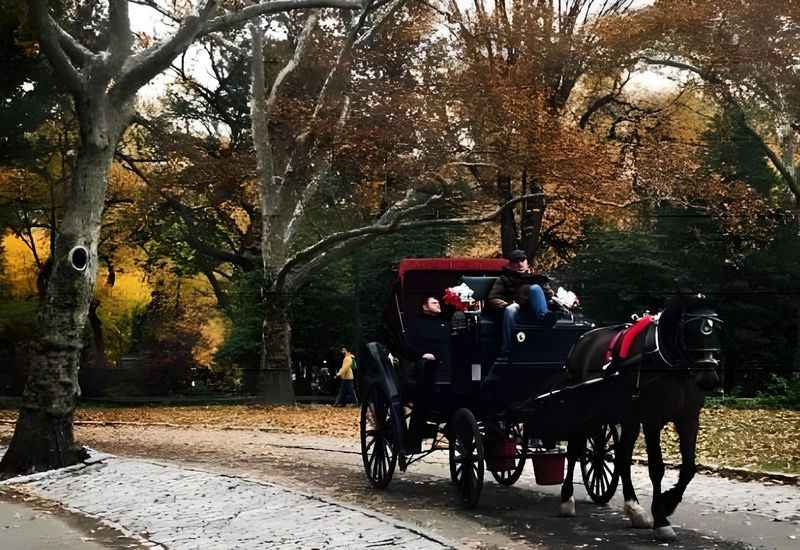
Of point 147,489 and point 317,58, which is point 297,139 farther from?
point 147,489

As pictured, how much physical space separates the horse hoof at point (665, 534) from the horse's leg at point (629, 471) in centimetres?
49

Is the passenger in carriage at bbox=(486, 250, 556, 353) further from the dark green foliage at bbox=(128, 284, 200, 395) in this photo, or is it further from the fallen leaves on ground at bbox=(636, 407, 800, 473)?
the dark green foliage at bbox=(128, 284, 200, 395)

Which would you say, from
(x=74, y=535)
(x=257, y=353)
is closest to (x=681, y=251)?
(x=257, y=353)

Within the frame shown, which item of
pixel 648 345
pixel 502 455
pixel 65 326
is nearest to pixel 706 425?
pixel 502 455

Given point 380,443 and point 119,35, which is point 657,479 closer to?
point 380,443

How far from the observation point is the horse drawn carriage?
11.5 m

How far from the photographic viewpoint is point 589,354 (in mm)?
11039

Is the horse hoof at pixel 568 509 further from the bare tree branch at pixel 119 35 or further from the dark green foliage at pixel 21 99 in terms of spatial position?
the dark green foliage at pixel 21 99

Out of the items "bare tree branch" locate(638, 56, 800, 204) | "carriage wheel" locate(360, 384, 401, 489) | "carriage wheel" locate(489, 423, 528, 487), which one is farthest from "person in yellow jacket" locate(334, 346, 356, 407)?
"carriage wheel" locate(489, 423, 528, 487)

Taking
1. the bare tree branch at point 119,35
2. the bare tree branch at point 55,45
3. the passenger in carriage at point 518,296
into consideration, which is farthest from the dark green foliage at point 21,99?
the passenger in carriage at point 518,296

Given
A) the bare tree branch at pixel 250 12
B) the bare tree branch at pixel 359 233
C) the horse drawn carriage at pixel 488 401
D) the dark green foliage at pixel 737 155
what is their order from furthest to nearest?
the dark green foliage at pixel 737 155 < the bare tree branch at pixel 359 233 < the bare tree branch at pixel 250 12 < the horse drawn carriage at pixel 488 401

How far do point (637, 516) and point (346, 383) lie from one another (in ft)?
92.6

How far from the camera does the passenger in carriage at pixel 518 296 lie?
11.9 metres

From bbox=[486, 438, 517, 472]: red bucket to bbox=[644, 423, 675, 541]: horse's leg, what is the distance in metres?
2.46
